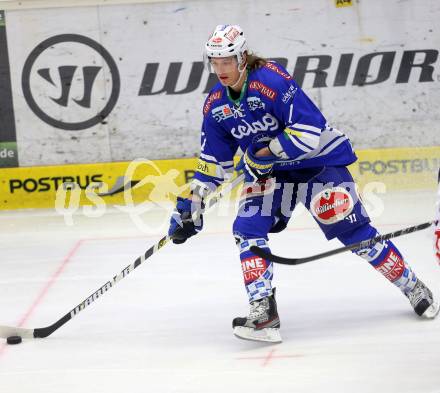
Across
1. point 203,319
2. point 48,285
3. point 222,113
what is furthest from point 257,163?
point 48,285

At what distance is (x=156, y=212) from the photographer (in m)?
6.91

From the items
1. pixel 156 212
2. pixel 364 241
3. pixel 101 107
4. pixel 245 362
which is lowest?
pixel 156 212

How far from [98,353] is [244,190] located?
2.94 ft

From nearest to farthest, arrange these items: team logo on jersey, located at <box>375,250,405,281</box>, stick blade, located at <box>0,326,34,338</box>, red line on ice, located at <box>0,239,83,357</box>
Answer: team logo on jersey, located at <box>375,250,405,281</box>, stick blade, located at <box>0,326,34,338</box>, red line on ice, located at <box>0,239,83,357</box>

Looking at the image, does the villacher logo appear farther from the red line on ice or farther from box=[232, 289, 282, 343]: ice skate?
box=[232, 289, 282, 343]: ice skate

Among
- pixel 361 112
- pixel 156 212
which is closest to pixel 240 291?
pixel 156 212

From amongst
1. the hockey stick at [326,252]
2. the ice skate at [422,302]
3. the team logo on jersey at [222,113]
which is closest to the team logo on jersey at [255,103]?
the team logo on jersey at [222,113]

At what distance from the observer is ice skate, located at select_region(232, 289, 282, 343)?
12.5ft

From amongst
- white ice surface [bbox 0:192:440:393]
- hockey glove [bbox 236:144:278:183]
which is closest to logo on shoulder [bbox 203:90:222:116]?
hockey glove [bbox 236:144:278:183]

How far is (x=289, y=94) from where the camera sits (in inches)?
149

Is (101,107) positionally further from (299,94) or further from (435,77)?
(299,94)

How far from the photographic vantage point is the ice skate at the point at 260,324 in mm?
3820

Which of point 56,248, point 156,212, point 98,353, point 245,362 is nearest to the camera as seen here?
point 245,362

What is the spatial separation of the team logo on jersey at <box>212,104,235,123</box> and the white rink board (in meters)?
3.55
